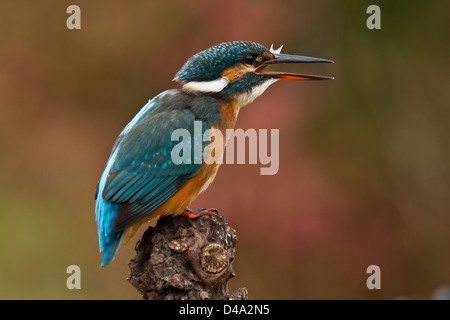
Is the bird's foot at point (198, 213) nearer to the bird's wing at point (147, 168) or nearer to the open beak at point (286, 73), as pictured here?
the bird's wing at point (147, 168)

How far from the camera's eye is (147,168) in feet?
10.7

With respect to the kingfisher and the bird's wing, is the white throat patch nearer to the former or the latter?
the kingfisher

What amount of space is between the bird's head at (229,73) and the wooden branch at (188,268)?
94 centimetres

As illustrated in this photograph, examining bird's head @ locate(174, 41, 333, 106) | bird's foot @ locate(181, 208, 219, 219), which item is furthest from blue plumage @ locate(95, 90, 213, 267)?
bird's head @ locate(174, 41, 333, 106)

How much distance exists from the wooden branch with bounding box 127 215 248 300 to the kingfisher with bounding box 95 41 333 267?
0.72ft

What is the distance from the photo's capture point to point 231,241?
308 centimetres

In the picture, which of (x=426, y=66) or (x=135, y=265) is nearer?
(x=135, y=265)

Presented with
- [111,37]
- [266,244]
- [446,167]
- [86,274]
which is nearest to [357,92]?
[446,167]

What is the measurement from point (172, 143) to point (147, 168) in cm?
18

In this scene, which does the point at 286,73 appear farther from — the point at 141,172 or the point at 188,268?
the point at 188,268

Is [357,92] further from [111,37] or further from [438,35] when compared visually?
[111,37]

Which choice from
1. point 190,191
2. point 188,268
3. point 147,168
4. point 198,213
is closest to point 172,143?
point 147,168

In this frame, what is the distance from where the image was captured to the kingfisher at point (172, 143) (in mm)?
3169
